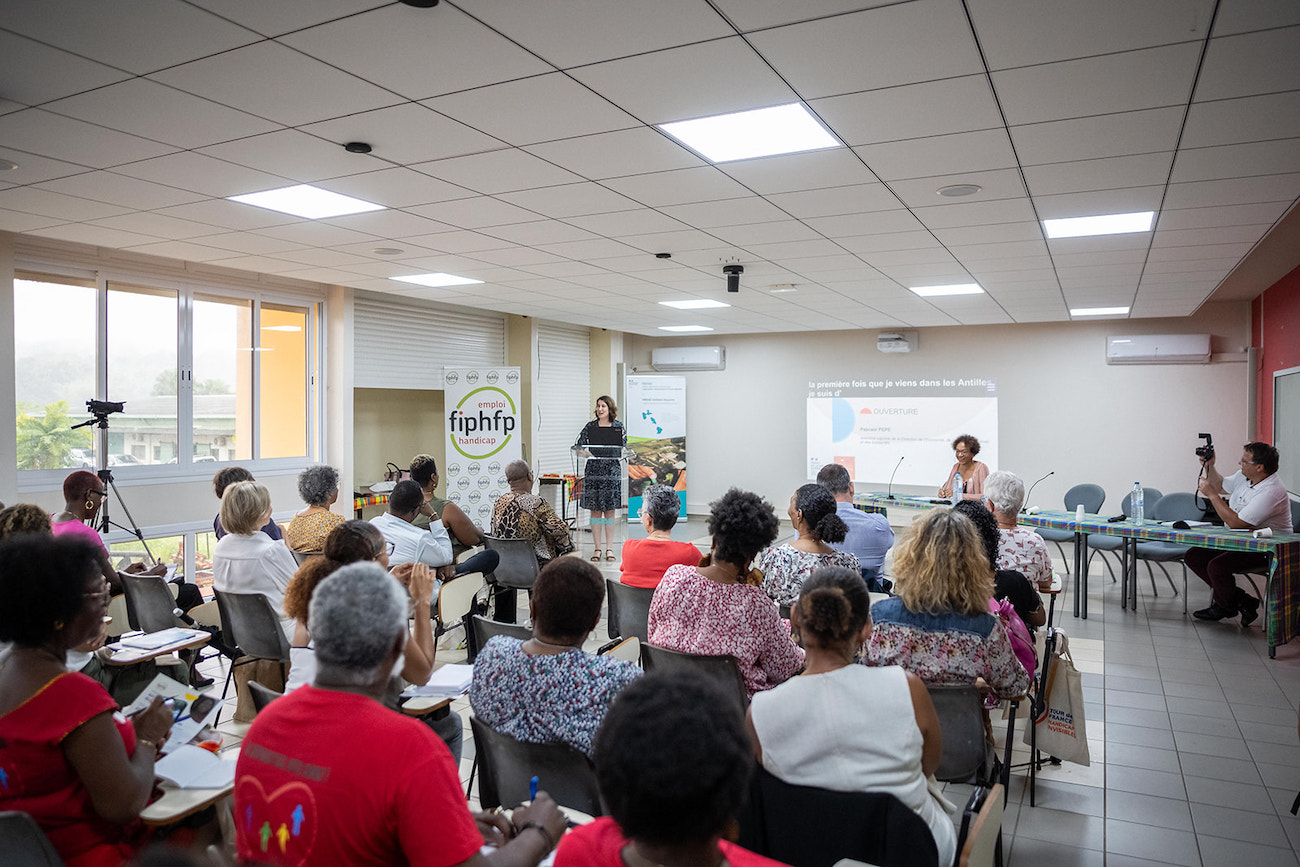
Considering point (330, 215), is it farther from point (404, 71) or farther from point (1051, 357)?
point (1051, 357)

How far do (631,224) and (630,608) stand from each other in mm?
2374

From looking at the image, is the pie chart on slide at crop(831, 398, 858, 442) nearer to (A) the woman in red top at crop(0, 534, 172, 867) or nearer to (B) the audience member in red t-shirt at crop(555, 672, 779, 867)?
(A) the woman in red top at crop(0, 534, 172, 867)

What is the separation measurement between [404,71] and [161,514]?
5.47m

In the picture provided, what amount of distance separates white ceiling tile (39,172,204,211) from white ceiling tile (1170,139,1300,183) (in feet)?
15.8

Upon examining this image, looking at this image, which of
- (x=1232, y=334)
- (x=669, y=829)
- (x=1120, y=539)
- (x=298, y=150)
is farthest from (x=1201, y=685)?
(x=1232, y=334)

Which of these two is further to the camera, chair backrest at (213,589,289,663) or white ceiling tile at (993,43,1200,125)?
chair backrest at (213,589,289,663)

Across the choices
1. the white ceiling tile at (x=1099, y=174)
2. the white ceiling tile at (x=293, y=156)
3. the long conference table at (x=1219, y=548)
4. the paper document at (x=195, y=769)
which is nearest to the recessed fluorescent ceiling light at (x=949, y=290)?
the long conference table at (x=1219, y=548)

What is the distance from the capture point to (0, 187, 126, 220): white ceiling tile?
4238mm

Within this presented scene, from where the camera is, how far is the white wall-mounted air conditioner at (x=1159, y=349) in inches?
368

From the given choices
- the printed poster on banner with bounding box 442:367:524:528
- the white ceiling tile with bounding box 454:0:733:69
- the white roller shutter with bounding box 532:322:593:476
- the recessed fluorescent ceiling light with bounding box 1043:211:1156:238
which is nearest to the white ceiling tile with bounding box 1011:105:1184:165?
the recessed fluorescent ceiling light with bounding box 1043:211:1156:238

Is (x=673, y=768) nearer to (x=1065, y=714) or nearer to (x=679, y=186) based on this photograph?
(x=1065, y=714)

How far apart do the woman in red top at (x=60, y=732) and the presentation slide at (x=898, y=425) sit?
33.0 feet

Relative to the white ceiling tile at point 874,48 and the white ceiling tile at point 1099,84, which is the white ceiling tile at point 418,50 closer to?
the white ceiling tile at point 874,48

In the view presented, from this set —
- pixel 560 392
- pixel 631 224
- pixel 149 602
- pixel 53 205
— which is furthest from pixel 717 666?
pixel 560 392
